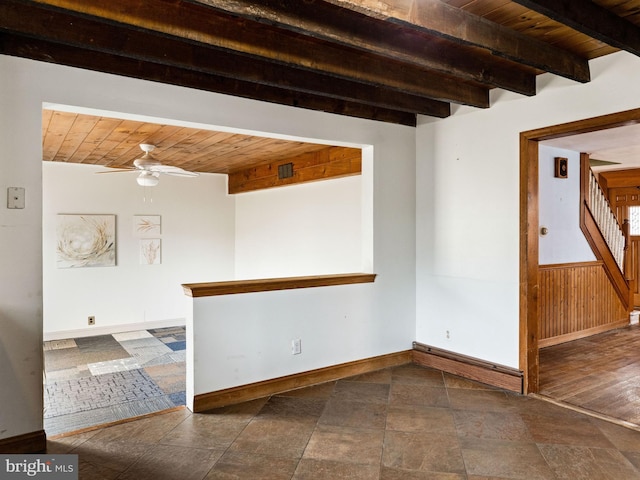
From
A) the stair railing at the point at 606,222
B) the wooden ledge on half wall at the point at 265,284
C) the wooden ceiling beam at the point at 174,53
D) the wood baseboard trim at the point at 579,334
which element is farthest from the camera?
the stair railing at the point at 606,222

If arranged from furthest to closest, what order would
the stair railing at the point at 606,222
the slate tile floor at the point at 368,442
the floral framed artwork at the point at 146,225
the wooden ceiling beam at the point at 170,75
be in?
the floral framed artwork at the point at 146,225 < the stair railing at the point at 606,222 < the wooden ceiling beam at the point at 170,75 < the slate tile floor at the point at 368,442

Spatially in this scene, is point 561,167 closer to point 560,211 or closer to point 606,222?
point 560,211

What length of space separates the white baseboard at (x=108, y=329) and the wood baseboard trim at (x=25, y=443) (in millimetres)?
3975

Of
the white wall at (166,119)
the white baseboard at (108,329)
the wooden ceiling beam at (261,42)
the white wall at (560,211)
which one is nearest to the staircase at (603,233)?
the white wall at (560,211)

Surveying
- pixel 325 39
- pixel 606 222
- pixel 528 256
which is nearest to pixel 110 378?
pixel 325 39

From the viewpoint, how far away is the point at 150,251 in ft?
22.7

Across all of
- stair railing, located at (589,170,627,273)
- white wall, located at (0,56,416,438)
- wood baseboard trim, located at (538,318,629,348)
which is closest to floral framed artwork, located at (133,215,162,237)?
white wall, located at (0,56,416,438)

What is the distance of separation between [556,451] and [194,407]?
240 centimetres

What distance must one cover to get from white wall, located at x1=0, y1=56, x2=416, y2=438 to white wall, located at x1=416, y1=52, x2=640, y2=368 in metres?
0.19

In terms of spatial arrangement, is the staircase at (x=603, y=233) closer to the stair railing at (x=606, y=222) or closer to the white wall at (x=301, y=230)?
the stair railing at (x=606, y=222)

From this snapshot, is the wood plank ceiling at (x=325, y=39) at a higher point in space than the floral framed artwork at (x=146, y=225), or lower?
higher

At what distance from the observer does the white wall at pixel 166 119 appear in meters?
2.55

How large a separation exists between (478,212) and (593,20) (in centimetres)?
181

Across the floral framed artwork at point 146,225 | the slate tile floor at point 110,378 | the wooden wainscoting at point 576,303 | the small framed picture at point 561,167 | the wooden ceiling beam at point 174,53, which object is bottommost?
the slate tile floor at point 110,378
